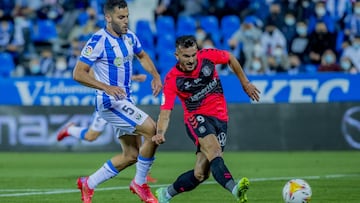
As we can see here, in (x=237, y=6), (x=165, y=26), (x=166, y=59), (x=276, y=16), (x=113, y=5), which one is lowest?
(x=166, y=59)

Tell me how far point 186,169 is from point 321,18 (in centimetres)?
1010

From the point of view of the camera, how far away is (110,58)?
11828 millimetres

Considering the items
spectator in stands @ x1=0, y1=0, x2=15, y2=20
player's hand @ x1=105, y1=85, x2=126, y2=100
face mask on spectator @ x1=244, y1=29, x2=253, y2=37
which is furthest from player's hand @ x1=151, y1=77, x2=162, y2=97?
spectator in stands @ x1=0, y1=0, x2=15, y2=20

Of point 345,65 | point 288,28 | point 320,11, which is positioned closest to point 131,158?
point 345,65

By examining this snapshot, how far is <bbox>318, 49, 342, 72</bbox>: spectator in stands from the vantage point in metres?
23.4

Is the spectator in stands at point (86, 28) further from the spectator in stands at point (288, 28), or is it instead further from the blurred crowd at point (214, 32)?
the spectator in stands at point (288, 28)

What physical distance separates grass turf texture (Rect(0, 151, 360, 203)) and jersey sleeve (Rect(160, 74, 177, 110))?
5.60 ft

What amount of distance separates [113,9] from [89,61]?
68cm

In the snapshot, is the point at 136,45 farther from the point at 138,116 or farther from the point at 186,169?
the point at 186,169

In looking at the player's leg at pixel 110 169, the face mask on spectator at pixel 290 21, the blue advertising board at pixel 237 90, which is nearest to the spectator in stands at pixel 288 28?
the face mask on spectator at pixel 290 21

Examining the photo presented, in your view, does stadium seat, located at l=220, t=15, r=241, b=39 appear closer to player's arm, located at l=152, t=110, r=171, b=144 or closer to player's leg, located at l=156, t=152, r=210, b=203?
player's leg, located at l=156, t=152, r=210, b=203

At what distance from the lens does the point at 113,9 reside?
11727 mm

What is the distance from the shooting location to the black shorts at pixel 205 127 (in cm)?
1125

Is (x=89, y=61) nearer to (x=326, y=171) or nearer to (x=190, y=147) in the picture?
(x=326, y=171)
